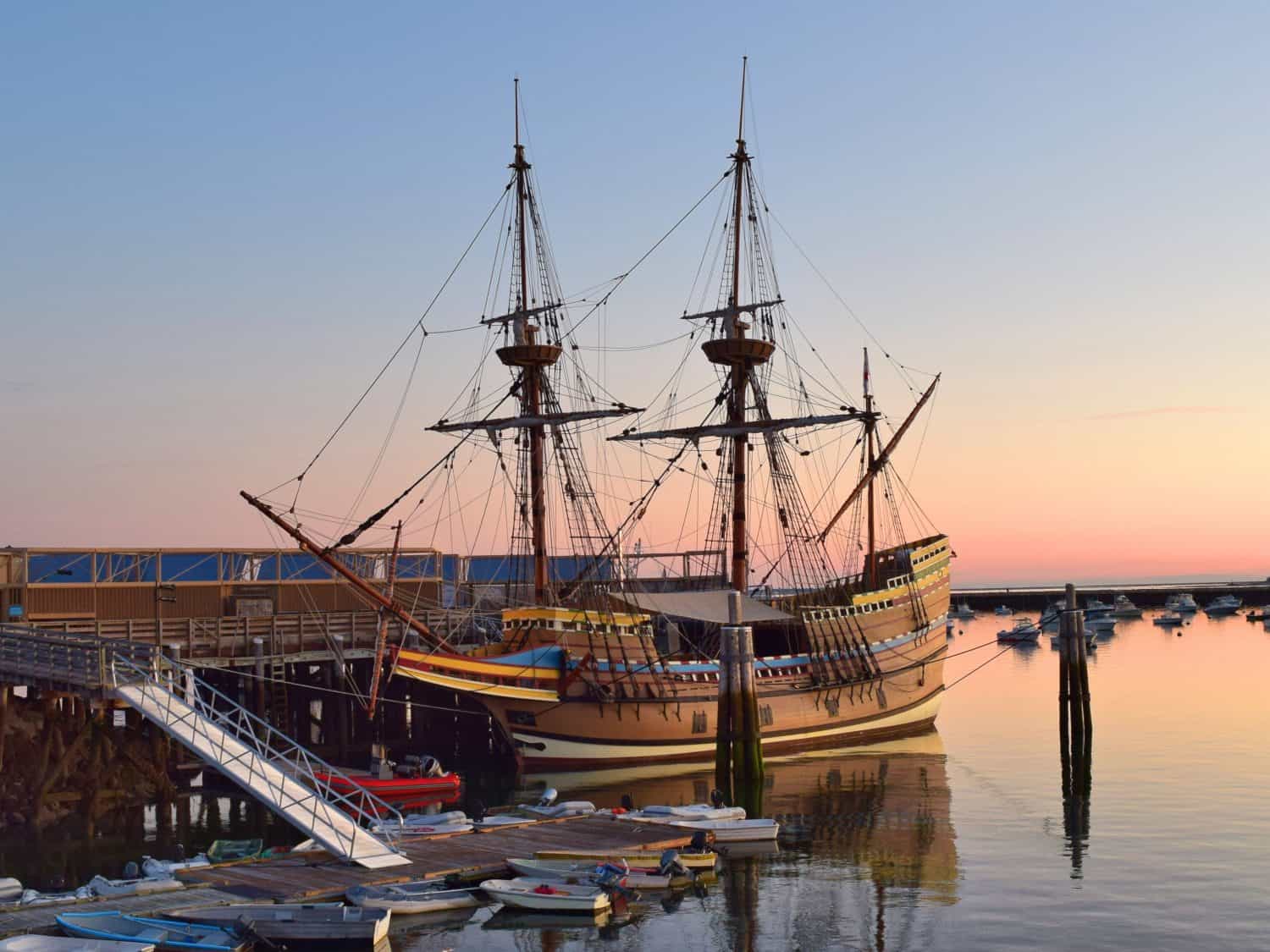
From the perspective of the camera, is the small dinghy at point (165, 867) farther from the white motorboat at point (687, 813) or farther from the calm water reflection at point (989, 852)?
the white motorboat at point (687, 813)

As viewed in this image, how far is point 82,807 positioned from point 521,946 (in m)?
20.1

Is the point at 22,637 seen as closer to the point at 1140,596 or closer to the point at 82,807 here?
the point at 82,807

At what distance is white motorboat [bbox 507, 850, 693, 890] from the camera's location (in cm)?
2897

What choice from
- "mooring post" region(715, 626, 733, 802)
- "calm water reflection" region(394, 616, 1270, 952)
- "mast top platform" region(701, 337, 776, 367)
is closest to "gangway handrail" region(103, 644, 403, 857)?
"calm water reflection" region(394, 616, 1270, 952)

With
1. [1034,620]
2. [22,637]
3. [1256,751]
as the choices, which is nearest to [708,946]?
[22,637]

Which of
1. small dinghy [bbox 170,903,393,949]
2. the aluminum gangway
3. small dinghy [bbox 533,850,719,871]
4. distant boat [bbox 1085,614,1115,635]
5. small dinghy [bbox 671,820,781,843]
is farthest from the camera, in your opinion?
distant boat [bbox 1085,614,1115,635]

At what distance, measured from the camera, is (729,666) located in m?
39.9

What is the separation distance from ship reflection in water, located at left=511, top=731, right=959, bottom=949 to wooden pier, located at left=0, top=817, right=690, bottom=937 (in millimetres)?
3102

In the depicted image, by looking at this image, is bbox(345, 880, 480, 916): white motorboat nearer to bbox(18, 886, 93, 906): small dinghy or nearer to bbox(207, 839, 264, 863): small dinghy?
bbox(207, 839, 264, 863): small dinghy

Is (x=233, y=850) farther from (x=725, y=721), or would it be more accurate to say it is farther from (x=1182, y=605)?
(x=1182, y=605)

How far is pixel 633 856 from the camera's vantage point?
3069 centimetres

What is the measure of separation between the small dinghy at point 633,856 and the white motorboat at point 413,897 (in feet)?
8.88

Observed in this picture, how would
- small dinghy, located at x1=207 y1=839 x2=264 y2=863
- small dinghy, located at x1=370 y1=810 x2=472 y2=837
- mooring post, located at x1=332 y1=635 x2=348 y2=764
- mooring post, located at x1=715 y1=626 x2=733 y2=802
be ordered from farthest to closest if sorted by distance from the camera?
mooring post, located at x1=332 y1=635 x2=348 y2=764 → mooring post, located at x1=715 y1=626 x2=733 y2=802 → small dinghy, located at x1=370 y1=810 x2=472 y2=837 → small dinghy, located at x1=207 y1=839 x2=264 y2=863

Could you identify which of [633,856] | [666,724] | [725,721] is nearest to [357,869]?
[633,856]
